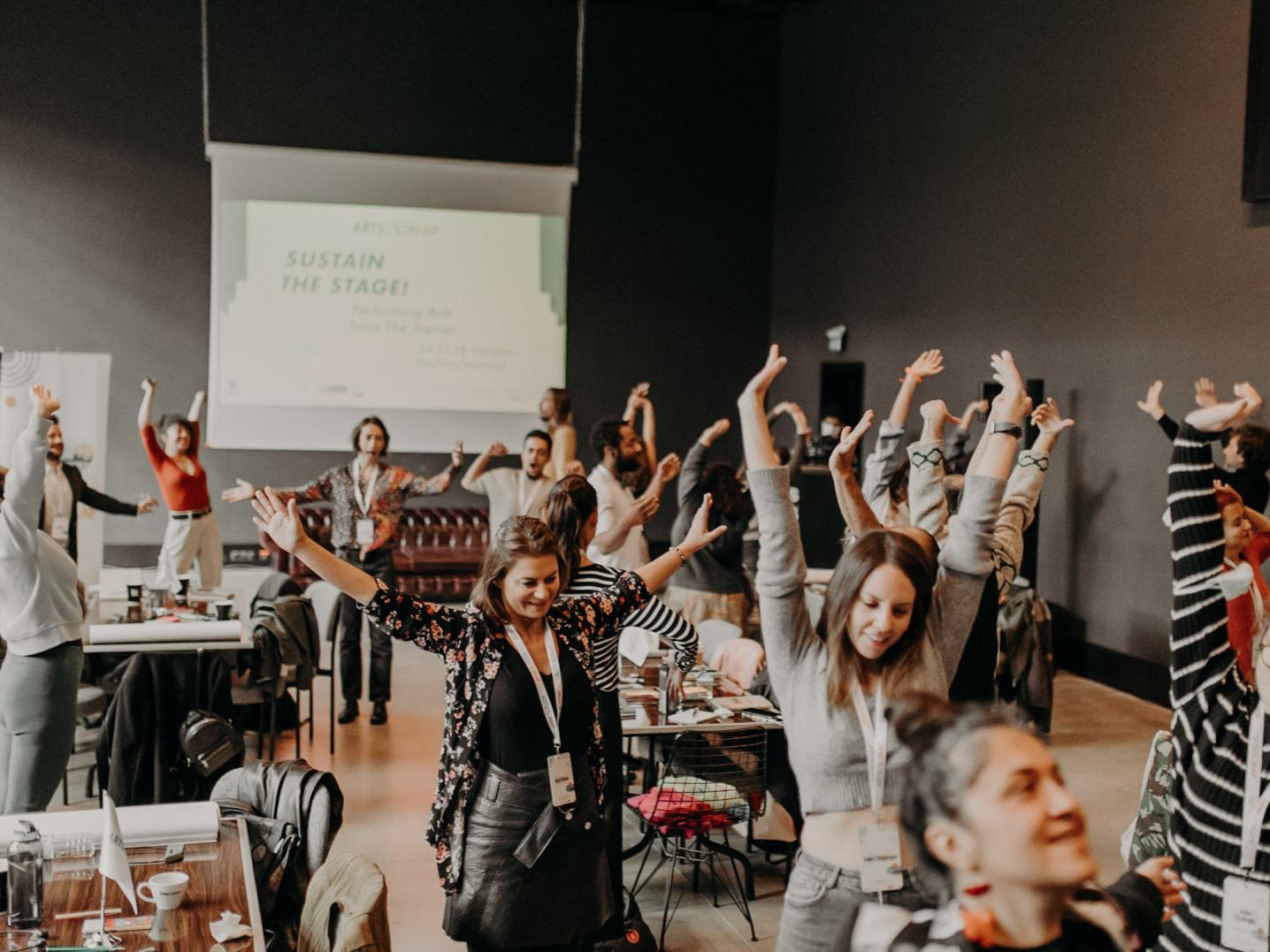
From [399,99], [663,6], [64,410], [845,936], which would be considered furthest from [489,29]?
[845,936]

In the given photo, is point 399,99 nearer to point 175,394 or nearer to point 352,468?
point 175,394

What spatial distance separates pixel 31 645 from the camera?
4.02 metres

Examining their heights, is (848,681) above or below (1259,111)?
below

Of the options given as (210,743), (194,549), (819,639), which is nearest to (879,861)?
(819,639)

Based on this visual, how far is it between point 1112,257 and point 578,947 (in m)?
6.65

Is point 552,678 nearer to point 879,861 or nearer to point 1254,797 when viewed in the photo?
point 879,861

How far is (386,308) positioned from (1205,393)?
783cm

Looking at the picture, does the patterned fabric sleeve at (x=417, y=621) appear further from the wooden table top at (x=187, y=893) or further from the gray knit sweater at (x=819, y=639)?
the gray knit sweater at (x=819, y=639)

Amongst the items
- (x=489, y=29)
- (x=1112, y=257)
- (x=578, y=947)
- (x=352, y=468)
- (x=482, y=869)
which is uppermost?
(x=489, y=29)

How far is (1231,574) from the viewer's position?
2369 mm

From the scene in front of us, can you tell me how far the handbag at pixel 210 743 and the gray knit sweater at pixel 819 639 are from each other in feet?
8.49

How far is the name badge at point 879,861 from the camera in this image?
2.10 m

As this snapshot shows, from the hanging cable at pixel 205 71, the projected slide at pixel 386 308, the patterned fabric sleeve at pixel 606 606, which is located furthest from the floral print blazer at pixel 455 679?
the hanging cable at pixel 205 71

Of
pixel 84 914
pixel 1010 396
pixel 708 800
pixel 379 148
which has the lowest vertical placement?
pixel 708 800
